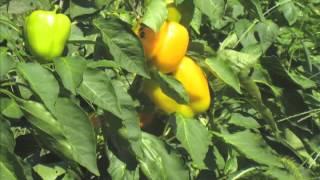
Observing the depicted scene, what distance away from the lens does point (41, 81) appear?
1.07 m

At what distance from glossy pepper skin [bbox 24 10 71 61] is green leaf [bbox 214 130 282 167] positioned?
1.44ft

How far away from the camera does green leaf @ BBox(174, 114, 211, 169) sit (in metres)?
1.32

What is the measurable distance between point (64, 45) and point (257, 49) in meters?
0.56

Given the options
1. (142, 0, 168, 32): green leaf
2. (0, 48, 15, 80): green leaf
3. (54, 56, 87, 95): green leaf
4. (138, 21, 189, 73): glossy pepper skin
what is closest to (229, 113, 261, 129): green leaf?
(138, 21, 189, 73): glossy pepper skin

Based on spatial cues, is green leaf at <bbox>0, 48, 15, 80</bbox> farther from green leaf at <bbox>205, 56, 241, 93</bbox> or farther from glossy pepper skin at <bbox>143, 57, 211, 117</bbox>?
green leaf at <bbox>205, 56, 241, 93</bbox>

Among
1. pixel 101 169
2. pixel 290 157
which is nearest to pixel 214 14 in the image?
pixel 101 169

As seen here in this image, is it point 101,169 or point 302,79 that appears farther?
point 302,79

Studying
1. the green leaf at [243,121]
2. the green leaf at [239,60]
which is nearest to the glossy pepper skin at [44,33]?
the green leaf at [239,60]

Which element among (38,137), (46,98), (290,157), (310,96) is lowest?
(290,157)

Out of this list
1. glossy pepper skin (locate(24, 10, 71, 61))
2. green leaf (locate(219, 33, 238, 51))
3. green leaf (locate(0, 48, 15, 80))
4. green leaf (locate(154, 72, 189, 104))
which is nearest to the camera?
green leaf (locate(0, 48, 15, 80))

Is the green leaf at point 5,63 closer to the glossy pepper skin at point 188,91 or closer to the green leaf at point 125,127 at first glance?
the green leaf at point 125,127

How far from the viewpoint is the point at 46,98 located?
3.47ft

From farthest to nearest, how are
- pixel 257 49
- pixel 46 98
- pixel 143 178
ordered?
pixel 257 49
pixel 143 178
pixel 46 98

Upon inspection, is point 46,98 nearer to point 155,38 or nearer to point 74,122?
point 74,122
